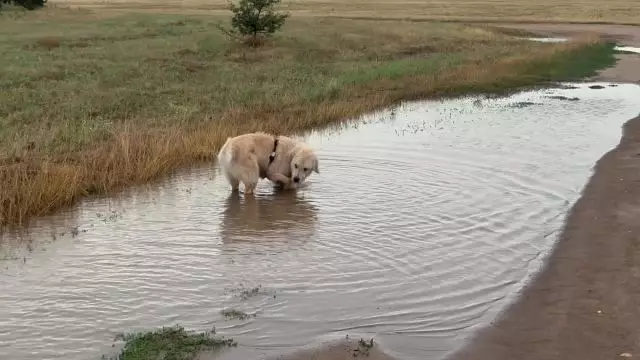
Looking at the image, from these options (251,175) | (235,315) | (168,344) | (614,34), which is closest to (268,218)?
(251,175)

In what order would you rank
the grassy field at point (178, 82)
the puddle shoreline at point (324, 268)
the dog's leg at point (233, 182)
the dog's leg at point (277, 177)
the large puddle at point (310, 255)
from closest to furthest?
the puddle shoreline at point (324, 268) → the large puddle at point (310, 255) → the dog's leg at point (233, 182) → the dog's leg at point (277, 177) → the grassy field at point (178, 82)

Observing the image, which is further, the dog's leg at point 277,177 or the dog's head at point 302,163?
the dog's leg at point 277,177

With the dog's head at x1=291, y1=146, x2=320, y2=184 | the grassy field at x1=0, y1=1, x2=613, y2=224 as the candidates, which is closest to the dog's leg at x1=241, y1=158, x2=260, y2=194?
the dog's head at x1=291, y1=146, x2=320, y2=184

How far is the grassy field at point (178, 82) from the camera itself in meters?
12.0

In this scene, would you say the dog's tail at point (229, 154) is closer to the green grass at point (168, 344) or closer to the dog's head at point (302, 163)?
the dog's head at point (302, 163)

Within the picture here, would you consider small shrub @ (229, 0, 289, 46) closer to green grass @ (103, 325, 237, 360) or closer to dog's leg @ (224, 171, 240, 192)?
dog's leg @ (224, 171, 240, 192)

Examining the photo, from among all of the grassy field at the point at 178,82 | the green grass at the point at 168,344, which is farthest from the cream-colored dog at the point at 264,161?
the green grass at the point at 168,344

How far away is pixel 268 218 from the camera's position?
10.2m

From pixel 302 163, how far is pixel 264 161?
57cm

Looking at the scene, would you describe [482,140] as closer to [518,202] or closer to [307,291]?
[518,202]

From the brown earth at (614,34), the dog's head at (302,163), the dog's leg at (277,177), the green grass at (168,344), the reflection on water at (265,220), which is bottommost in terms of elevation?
the reflection on water at (265,220)

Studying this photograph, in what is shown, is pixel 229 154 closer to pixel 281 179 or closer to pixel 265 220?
pixel 281 179

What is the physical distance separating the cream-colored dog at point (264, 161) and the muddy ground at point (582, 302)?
3762 mm

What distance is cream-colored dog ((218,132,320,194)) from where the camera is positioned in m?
10.8
